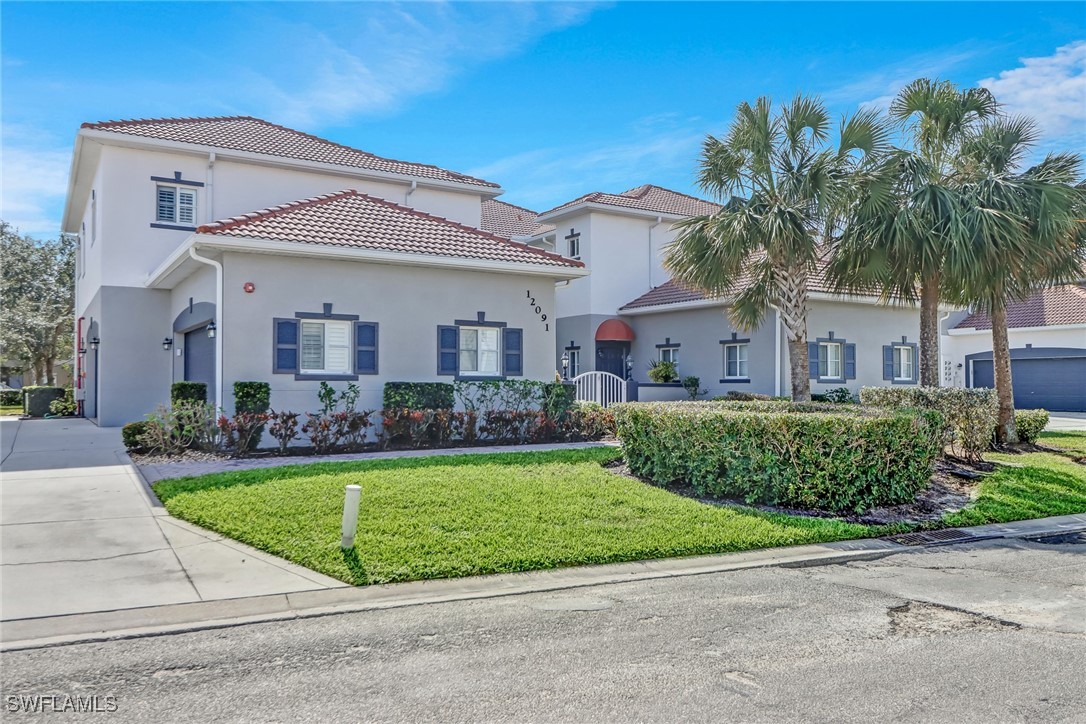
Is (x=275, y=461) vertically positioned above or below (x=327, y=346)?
below

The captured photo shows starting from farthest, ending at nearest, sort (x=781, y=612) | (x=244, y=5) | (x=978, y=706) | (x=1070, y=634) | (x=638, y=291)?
1. (x=638, y=291)
2. (x=244, y=5)
3. (x=781, y=612)
4. (x=1070, y=634)
5. (x=978, y=706)

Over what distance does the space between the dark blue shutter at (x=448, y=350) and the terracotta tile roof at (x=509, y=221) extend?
41.4 feet

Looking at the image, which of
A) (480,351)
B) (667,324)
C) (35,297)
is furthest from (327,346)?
(35,297)

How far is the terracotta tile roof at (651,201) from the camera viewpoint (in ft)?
81.9

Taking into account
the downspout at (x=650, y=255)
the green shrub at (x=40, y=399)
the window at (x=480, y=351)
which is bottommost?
the green shrub at (x=40, y=399)

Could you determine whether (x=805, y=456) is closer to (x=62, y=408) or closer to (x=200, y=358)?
(x=200, y=358)

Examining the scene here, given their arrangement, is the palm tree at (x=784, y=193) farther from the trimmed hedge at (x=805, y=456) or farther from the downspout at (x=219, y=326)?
the downspout at (x=219, y=326)

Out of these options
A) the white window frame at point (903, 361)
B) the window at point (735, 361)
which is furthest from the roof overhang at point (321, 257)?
the white window frame at point (903, 361)

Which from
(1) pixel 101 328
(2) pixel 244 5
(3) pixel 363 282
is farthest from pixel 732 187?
(1) pixel 101 328

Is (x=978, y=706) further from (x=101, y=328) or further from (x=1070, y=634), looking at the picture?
(x=101, y=328)

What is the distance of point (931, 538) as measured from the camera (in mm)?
8562

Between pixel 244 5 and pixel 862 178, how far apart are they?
10.3 m

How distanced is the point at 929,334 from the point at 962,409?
7.08 ft

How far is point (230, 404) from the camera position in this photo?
44.5 feet
